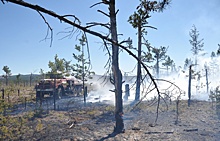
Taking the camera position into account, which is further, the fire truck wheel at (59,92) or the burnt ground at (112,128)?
the fire truck wheel at (59,92)

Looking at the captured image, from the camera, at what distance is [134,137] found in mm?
9617

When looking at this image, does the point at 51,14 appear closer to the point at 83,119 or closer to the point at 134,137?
the point at 134,137

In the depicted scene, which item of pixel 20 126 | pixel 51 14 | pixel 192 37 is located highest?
pixel 192 37

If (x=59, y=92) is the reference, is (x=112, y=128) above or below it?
below

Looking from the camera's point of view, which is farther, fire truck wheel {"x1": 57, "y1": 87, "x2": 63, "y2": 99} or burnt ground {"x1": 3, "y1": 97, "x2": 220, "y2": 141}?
fire truck wheel {"x1": 57, "y1": 87, "x2": 63, "y2": 99}

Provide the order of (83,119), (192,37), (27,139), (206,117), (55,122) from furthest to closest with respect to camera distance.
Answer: (192,37) < (206,117) < (83,119) < (55,122) < (27,139)

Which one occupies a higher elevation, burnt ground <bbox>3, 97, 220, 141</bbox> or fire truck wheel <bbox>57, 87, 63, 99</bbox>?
fire truck wheel <bbox>57, 87, 63, 99</bbox>

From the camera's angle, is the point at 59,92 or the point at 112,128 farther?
the point at 59,92

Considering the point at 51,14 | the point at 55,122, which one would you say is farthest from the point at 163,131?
the point at 51,14

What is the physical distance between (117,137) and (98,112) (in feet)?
20.2

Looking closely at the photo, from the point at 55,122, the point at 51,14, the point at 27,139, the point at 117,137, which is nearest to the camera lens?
the point at 51,14

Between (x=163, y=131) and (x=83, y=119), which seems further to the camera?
(x=83, y=119)

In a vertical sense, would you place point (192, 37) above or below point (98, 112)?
above

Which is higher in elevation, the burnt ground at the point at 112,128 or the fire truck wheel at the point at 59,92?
the fire truck wheel at the point at 59,92
